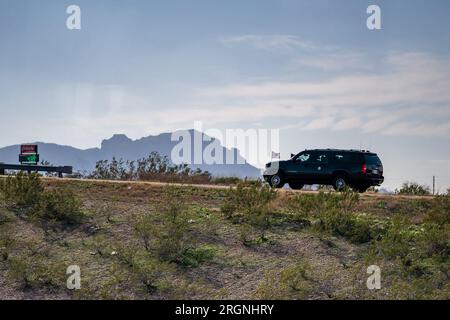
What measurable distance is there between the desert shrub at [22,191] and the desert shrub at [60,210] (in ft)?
2.03

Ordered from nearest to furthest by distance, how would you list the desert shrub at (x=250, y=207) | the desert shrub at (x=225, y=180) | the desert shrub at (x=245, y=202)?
the desert shrub at (x=250, y=207) < the desert shrub at (x=245, y=202) < the desert shrub at (x=225, y=180)

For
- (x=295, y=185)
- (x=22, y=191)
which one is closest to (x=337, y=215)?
(x=22, y=191)

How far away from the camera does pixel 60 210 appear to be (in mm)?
21156

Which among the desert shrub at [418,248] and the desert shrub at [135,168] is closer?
the desert shrub at [418,248]

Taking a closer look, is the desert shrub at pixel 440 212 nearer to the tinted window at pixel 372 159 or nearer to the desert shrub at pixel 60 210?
the tinted window at pixel 372 159

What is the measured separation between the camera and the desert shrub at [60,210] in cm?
2106

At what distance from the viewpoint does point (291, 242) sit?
63.7 ft

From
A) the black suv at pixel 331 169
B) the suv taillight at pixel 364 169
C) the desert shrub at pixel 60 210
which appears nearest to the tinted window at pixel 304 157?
the black suv at pixel 331 169

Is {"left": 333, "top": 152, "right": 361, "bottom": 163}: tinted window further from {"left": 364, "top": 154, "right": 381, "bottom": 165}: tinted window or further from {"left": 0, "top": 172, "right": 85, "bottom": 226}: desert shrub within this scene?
{"left": 0, "top": 172, "right": 85, "bottom": 226}: desert shrub

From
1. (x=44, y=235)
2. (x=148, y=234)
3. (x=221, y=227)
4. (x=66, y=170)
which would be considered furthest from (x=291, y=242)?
(x=66, y=170)

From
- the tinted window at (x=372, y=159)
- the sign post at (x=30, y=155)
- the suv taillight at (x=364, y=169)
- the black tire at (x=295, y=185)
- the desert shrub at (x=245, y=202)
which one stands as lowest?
the desert shrub at (x=245, y=202)

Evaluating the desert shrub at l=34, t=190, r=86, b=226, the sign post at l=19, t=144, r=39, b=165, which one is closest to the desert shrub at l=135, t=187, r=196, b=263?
the desert shrub at l=34, t=190, r=86, b=226
